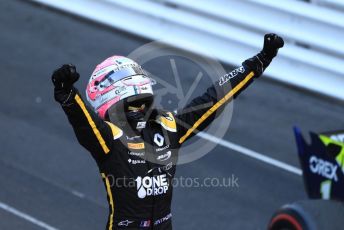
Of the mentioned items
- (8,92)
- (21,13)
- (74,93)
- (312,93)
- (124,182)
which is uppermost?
(21,13)

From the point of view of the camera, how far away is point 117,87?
5551 millimetres

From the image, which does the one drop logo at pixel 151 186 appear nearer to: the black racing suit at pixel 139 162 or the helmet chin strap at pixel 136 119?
the black racing suit at pixel 139 162

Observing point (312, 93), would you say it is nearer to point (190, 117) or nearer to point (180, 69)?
point (180, 69)

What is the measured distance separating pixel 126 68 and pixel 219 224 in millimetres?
3919

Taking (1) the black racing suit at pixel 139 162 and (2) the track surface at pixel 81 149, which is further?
(2) the track surface at pixel 81 149

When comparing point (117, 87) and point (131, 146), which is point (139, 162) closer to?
point (131, 146)

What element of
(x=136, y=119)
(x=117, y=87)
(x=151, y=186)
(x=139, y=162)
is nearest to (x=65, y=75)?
(x=117, y=87)

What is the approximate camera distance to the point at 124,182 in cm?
558

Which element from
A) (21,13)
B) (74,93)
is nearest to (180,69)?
(21,13)

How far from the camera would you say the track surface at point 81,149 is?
936 cm

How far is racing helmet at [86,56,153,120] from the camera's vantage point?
18.2 ft

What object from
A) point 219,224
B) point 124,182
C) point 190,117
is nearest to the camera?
point 124,182

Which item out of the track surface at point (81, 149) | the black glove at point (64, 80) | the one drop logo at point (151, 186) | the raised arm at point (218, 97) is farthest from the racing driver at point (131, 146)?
the track surface at point (81, 149)

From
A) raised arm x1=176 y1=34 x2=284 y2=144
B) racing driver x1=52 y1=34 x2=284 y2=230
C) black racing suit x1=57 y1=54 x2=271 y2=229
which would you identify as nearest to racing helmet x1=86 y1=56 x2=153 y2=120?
racing driver x1=52 y1=34 x2=284 y2=230
